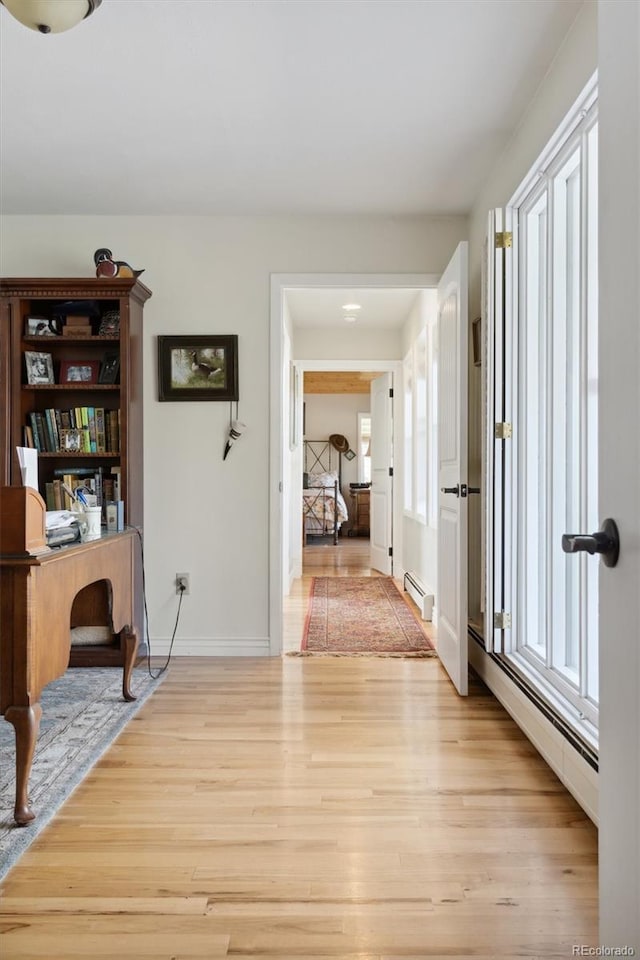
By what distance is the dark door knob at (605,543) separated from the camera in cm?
88

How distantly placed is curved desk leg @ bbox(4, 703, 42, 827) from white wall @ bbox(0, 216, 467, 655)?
1923mm

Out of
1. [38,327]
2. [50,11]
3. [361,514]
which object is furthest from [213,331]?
[361,514]

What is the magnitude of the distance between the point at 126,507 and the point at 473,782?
228cm

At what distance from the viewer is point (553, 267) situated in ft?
8.27

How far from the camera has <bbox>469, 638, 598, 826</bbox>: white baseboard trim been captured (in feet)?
6.46

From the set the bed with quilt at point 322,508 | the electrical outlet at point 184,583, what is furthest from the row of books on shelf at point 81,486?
the bed with quilt at point 322,508

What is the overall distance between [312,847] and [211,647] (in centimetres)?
216

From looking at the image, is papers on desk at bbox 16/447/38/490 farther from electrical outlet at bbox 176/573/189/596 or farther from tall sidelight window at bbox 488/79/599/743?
tall sidelight window at bbox 488/79/599/743

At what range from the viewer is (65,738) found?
8.59 ft

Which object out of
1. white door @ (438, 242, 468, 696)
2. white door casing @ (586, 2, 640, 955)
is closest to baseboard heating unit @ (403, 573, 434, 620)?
white door @ (438, 242, 468, 696)

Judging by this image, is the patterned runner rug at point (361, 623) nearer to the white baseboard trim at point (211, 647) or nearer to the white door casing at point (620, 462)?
the white baseboard trim at point (211, 647)

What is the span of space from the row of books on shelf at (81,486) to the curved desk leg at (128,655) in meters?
0.88

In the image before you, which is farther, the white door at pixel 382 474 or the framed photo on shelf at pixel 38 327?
the white door at pixel 382 474

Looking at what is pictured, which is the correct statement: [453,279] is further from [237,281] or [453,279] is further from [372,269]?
[237,281]
